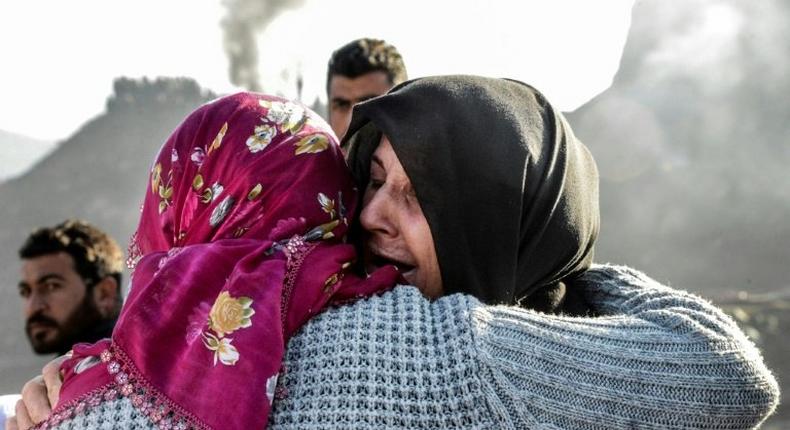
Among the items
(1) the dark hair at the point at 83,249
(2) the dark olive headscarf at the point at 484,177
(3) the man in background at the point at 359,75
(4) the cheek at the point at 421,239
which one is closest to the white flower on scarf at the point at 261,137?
(2) the dark olive headscarf at the point at 484,177

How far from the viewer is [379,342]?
1.30 metres

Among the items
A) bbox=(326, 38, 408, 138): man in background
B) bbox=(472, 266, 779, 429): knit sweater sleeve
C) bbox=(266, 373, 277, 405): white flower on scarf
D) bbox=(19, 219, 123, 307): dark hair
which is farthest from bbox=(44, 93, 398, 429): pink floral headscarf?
bbox=(19, 219, 123, 307): dark hair

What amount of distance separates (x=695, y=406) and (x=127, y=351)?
3.40ft

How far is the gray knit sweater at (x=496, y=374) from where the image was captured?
1225 millimetres

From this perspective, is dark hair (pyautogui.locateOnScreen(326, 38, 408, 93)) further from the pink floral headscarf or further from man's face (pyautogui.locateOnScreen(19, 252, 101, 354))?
the pink floral headscarf

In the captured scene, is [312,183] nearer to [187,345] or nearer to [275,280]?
[275,280]

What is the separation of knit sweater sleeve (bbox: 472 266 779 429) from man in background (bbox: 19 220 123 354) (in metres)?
4.13

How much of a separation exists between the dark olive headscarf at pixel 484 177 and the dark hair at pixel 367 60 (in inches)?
97.6

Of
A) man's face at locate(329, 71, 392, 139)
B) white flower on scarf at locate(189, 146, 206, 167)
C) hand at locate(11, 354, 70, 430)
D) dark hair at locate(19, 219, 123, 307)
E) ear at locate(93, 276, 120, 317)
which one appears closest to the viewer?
hand at locate(11, 354, 70, 430)

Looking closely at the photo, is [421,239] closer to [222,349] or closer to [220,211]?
[220,211]

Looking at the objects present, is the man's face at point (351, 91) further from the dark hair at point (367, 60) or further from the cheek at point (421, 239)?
the cheek at point (421, 239)

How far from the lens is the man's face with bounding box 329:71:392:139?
4.16 meters

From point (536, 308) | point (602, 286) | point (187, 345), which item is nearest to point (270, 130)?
point (187, 345)

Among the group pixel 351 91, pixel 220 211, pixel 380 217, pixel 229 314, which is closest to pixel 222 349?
pixel 229 314
